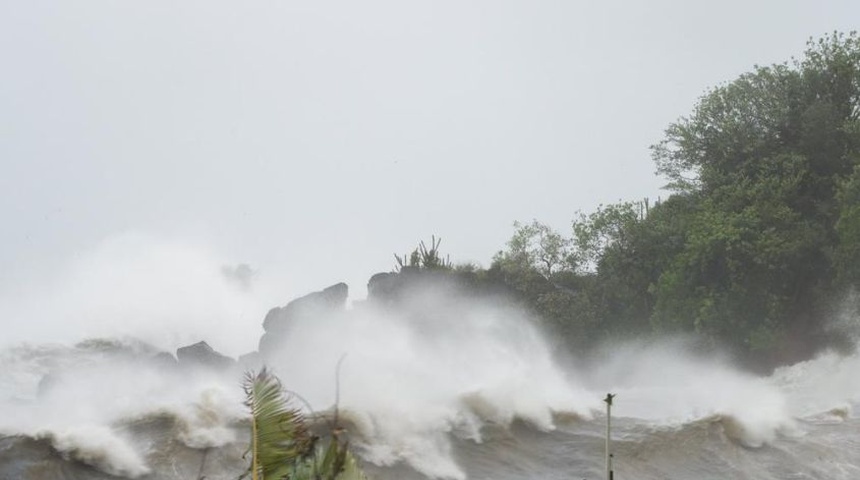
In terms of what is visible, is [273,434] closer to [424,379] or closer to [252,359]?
[424,379]

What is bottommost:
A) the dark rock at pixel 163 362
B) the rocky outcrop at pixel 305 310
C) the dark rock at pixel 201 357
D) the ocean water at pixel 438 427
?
the ocean water at pixel 438 427

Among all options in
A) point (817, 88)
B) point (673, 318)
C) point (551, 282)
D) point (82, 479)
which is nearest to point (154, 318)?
point (551, 282)

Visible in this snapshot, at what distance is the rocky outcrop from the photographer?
2003 inches

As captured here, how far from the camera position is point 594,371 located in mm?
56594

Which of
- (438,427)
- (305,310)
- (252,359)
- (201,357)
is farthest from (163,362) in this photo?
(305,310)

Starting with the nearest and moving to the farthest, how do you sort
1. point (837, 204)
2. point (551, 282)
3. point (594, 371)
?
point (837, 204) → point (594, 371) → point (551, 282)

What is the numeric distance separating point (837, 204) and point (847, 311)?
220 inches

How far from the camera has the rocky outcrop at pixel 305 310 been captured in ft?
167

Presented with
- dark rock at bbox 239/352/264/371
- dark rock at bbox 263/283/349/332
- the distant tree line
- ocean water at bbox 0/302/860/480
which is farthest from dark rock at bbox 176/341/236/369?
the distant tree line

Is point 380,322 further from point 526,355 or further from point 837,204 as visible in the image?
point 837,204

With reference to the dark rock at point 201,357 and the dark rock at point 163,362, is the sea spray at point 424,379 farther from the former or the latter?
the dark rock at point 163,362

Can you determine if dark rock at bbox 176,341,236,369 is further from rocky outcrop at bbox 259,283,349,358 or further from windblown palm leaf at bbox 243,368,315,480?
windblown palm leaf at bbox 243,368,315,480

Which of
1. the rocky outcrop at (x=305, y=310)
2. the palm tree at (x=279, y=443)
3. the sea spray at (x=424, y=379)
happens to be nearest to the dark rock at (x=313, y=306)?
the rocky outcrop at (x=305, y=310)

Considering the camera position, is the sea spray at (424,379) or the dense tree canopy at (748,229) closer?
the sea spray at (424,379)
